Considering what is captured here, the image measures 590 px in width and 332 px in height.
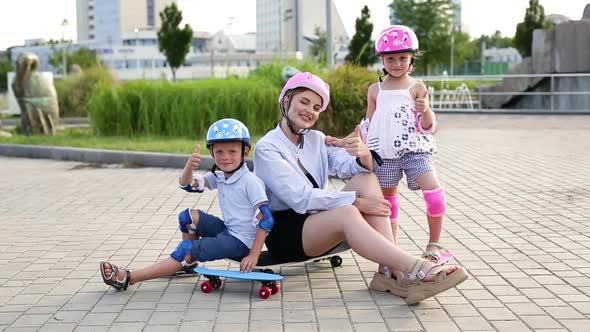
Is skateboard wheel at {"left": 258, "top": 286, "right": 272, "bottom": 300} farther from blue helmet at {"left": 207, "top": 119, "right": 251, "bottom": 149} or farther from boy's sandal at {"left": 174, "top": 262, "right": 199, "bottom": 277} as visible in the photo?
blue helmet at {"left": 207, "top": 119, "right": 251, "bottom": 149}

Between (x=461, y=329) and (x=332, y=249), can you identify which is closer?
(x=461, y=329)

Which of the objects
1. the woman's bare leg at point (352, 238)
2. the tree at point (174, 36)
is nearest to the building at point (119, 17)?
the tree at point (174, 36)

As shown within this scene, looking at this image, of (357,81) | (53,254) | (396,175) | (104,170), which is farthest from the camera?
(357,81)

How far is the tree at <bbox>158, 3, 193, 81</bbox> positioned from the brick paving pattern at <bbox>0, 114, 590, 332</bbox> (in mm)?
29910

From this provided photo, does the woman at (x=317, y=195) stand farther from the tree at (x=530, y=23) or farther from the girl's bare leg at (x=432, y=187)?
the tree at (x=530, y=23)

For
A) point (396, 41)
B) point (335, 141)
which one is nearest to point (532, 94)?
point (396, 41)

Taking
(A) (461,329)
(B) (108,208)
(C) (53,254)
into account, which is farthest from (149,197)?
(A) (461,329)

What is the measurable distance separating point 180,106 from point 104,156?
2.52 meters

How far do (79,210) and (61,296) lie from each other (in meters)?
3.27

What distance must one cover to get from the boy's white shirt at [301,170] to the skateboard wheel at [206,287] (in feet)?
1.86

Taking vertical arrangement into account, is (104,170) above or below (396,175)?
below

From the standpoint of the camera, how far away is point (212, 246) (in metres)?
4.62

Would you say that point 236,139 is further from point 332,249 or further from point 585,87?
point 585,87

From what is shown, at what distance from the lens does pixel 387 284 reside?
447 centimetres
